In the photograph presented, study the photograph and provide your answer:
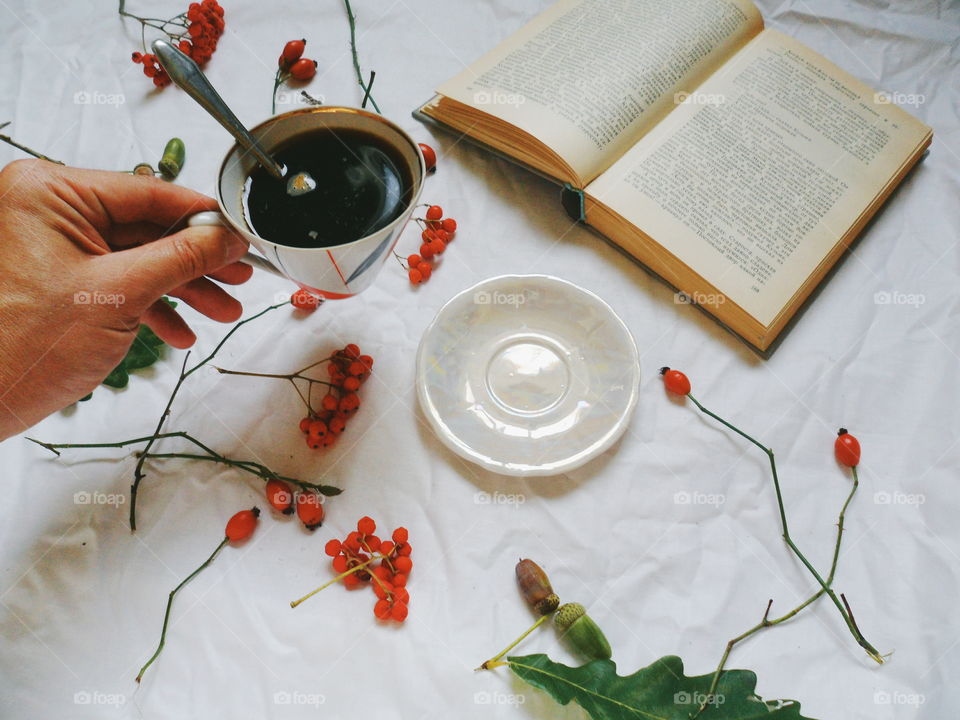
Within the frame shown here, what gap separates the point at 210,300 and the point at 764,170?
0.65m

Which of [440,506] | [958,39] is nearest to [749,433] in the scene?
[440,506]

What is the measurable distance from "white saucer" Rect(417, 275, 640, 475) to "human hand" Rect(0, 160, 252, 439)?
246 mm

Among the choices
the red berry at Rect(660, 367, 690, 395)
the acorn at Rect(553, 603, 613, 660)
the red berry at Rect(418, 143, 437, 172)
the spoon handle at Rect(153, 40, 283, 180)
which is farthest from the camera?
the red berry at Rect(418, 143, 437, 172)

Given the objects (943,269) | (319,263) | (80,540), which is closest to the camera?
(319,263)

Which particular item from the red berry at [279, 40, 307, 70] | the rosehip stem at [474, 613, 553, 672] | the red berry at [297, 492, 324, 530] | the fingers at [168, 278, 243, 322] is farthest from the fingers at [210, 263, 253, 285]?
the rosehip stem at [474, 613, 553, 672]

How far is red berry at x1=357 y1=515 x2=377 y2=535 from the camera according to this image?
2.12ft

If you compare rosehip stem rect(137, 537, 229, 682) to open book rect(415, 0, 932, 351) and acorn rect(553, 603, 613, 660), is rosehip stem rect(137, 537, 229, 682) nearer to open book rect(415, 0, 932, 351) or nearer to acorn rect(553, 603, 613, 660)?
acorn rect(553, 603, 613, 660)

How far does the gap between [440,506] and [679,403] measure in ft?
0.94

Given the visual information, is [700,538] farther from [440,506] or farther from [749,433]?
[440,506]

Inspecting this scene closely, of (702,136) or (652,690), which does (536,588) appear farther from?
(702,136)

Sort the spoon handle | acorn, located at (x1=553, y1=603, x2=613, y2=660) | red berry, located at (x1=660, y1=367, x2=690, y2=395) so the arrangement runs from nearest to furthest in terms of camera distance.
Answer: the spoon handle, acorn, located at (x1=553, y1=603, x2=613, y2=660), red berry, located at (x1=660, y1=367, x2=690, y2=395)

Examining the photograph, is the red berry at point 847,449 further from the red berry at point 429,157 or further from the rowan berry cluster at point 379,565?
the red berry at point 429,157

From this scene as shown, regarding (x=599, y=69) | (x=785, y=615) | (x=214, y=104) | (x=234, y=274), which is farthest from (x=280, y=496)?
(x=599, y=69)

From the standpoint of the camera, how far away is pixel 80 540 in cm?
66
